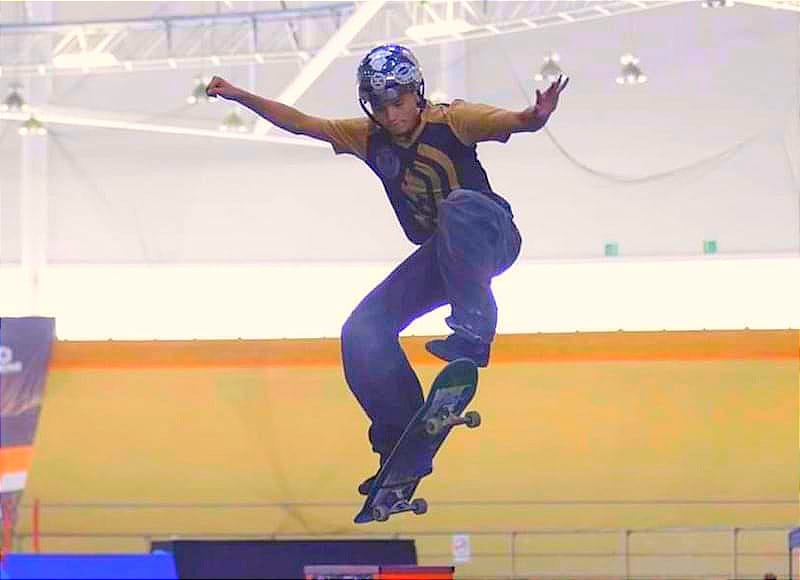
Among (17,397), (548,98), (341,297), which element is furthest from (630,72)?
(548,98)

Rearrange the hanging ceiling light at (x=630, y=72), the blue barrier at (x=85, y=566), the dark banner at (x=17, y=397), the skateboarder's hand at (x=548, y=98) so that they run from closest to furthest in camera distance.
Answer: the skateboarder's hand at (x=548, y=98) → the dark banner at (x=17, y=397) → the blue barrier at (x=85, y=566) → the hanging ceiling light at (x=630, y=72)

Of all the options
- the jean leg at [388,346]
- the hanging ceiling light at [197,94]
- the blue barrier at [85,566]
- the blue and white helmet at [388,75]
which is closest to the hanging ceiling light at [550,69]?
the hanging ceiling light at [197,94]

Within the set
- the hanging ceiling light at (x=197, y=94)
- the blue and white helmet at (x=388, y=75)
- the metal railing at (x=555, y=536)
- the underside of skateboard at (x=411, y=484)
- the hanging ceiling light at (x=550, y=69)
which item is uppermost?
the hanging ceiling light at (x=197, y=94)

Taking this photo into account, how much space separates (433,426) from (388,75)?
1129 mm

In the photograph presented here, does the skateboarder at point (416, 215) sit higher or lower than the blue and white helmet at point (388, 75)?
lower

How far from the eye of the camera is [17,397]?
35.9 feet

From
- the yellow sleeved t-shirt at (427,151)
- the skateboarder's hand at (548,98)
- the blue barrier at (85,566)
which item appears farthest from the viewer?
the blue barrier at (85,566)

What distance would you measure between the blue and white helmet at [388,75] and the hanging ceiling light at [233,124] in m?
11.8

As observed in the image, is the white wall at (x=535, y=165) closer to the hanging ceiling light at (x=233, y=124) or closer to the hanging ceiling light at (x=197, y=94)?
the hanging ceiling light at (x=197, y=94)

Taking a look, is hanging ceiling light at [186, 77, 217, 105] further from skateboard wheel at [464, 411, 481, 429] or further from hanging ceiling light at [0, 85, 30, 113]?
skateboard wheel at [464, 411, 481, 429]

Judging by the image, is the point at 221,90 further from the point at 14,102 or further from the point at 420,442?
the point at 14,102

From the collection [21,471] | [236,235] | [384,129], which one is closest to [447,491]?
[21,471]

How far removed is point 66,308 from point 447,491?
238 inches

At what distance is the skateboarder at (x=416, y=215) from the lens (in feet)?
15.7
